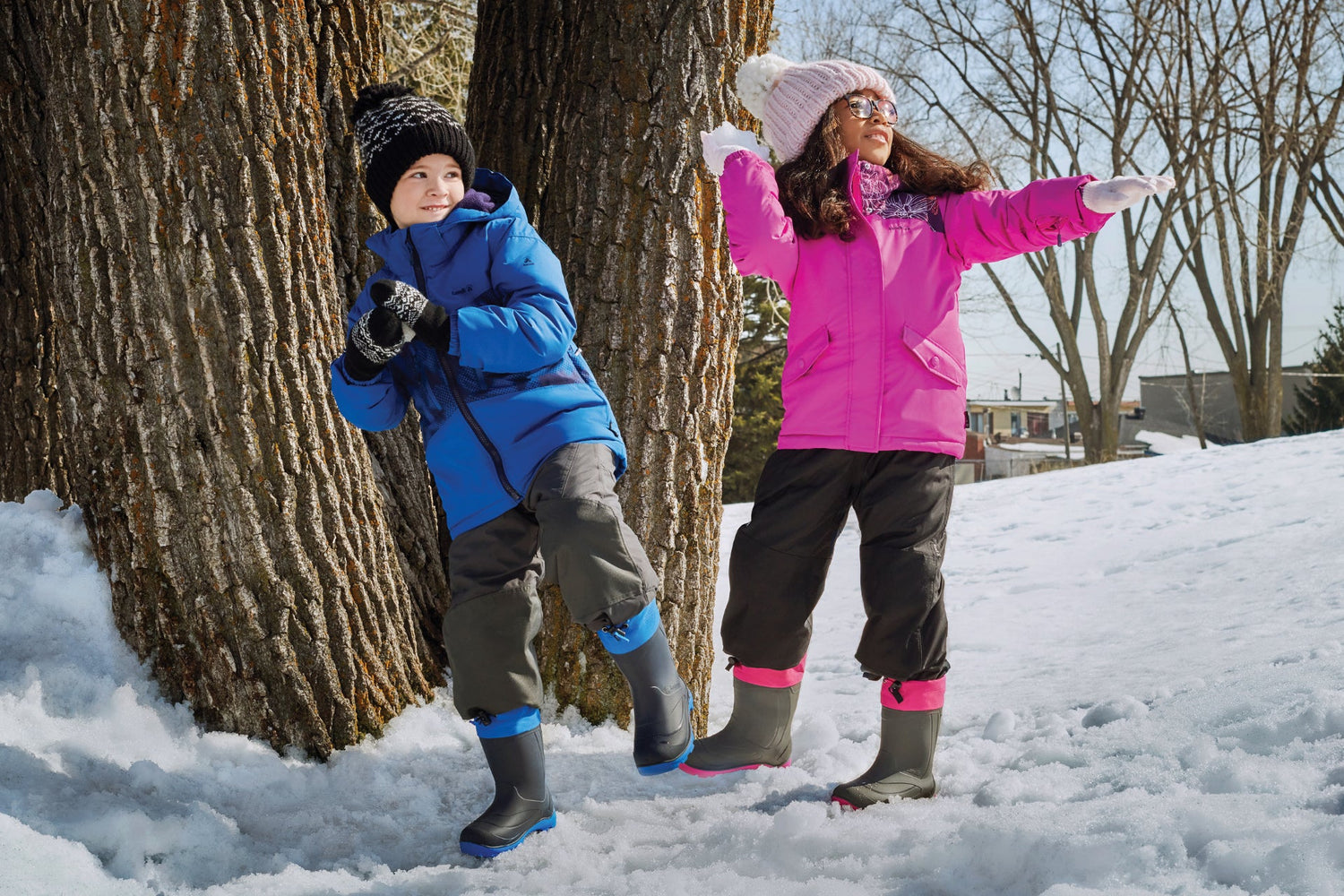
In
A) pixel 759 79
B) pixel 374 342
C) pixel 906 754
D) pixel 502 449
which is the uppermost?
pixel 759 79

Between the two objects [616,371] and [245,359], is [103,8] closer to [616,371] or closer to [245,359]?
[245,359]

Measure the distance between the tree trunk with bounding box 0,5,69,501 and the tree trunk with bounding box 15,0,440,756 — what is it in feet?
3.09

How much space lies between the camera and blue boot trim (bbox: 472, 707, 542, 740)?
7.34 feet

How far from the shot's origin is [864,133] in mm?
2480

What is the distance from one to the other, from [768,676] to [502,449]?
899 millimetres

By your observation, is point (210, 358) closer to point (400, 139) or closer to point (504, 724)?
point (400, 139)

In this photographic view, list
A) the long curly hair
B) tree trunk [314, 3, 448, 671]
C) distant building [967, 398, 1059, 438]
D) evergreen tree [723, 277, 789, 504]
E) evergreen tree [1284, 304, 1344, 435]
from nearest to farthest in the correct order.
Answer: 1. the long curly hair
2. tree trunk [314, 3, 448, 671]
3. evergreen tree [723, 277, 789, 504]
4. evergreen tree [1284, 304, 1344, 435]
5. distant building [967, 398, 1059, 438]

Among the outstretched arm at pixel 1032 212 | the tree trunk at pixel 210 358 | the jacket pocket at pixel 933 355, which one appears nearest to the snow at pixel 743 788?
the tree trunk at pixel 210 358

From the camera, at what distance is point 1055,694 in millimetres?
3117

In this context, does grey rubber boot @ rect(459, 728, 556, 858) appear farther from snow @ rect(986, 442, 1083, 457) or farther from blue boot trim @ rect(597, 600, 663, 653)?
snow @ rect(986, 442, 1083, 457)

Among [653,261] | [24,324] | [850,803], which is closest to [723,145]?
[653,261]

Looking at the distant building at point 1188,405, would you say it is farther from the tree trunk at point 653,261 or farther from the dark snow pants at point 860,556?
the dark snow pants at point 860,556

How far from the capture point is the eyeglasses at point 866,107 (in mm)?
2447

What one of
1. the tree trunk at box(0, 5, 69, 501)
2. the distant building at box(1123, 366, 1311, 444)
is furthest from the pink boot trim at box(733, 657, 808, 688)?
the distant building at box(1123, 366, 1311, 444)
